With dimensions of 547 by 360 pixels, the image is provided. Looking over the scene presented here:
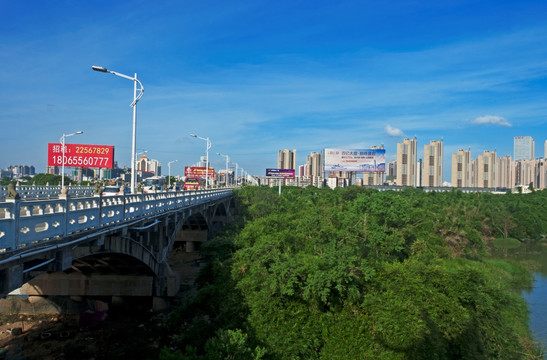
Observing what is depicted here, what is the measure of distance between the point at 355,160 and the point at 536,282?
149 ft

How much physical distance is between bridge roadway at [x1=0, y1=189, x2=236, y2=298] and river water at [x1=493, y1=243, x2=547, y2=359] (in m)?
22.5

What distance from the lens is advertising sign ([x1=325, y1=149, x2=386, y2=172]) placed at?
3346 inches

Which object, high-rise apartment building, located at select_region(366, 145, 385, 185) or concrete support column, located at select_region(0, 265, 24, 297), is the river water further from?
high-rise apartment building, located at select_region(366, 145, 385, 185)

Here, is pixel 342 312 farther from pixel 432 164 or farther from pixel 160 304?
pixel 432 164

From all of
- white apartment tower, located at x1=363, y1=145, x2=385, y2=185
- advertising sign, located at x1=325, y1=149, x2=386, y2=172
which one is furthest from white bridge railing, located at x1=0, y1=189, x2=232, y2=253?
white apartment tower, located at x1=363, y1=145, x2=385, y2=185

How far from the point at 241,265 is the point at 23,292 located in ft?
47.5

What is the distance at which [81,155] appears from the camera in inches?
2140

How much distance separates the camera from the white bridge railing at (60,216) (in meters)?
8.85

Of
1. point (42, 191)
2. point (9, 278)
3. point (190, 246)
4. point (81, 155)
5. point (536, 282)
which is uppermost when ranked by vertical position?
point (81, 155)

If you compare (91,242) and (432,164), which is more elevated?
(432,164)

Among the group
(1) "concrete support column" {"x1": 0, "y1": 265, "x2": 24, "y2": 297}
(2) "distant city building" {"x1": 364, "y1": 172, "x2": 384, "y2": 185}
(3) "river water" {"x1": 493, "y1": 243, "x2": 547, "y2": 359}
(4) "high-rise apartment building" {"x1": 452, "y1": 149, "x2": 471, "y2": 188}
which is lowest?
(3) "river water" {"x1": 493, "y1": 243, "x2": 547, "y2": 359}

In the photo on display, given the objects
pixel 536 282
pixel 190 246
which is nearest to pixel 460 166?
pixel 536 282

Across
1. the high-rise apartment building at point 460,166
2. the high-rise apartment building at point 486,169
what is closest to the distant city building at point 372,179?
the high-rise apartment building at point 460,166

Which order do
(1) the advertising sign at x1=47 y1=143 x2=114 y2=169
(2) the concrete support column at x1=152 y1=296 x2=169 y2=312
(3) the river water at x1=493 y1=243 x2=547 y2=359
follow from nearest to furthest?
(2) the concrete support column at x1=152 y1=296 x2=169 y2=312 < (3) the river water at x1=493 y1=243 x2=547 y2=359 < (1) the advertising sign at x1=47 y1=143 x2=114 y2=169
